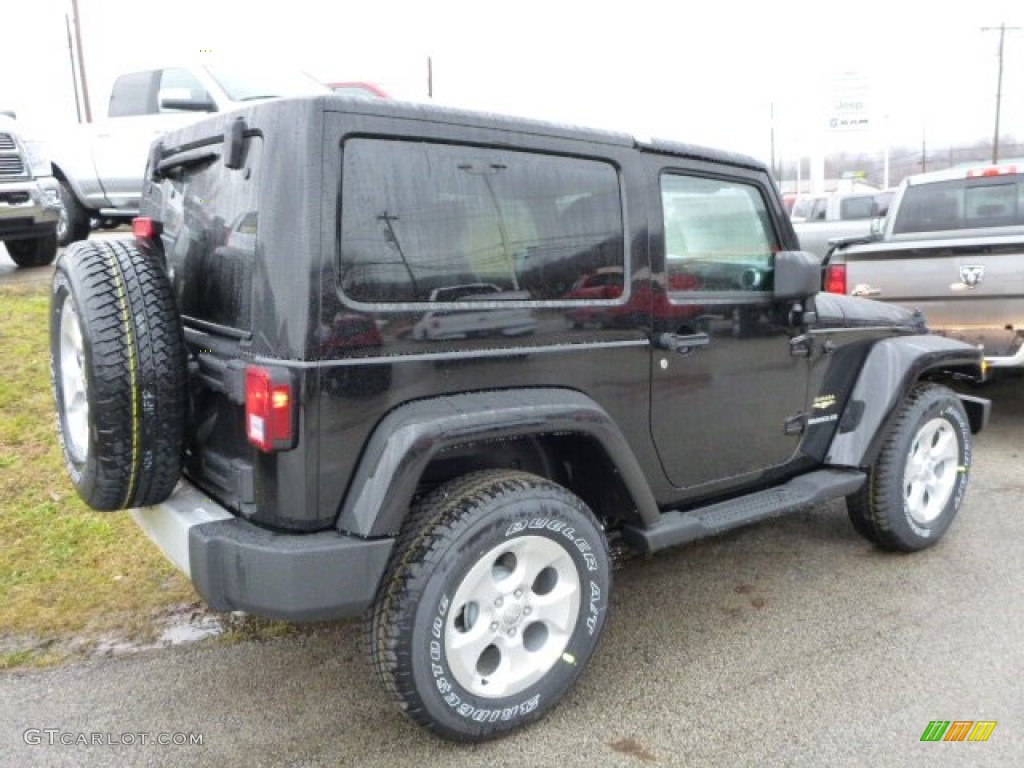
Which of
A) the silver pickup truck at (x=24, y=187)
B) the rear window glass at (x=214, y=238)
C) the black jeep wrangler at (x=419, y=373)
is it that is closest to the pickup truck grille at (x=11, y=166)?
the silver pickup truck at (x=24, y=187)

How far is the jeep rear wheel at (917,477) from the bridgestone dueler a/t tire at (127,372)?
3013 mm

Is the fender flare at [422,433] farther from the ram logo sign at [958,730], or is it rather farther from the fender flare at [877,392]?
the fender flare at [877,392]

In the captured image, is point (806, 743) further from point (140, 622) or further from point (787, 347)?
point (140, 622)

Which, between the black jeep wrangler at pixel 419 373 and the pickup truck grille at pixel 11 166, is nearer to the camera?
→ the black jeep wrangler at pixel 419 373

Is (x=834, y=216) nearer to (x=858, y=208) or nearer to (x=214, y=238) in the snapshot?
(x=858, y=208)

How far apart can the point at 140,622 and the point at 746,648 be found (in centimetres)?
241

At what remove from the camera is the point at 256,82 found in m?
8.20

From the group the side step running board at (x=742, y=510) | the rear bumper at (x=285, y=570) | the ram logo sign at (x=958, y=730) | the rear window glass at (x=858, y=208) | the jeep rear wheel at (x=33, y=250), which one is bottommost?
the ram logo sign at (x=958, y=730)

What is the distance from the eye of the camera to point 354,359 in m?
2.43

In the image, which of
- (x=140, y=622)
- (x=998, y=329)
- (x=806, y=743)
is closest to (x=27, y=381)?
(x=140, y=622)

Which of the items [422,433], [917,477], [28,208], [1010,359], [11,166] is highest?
[11,166]

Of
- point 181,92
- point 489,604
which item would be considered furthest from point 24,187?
point 489,604

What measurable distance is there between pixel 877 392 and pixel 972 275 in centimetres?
233

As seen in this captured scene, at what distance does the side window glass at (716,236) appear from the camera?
10.8ft
